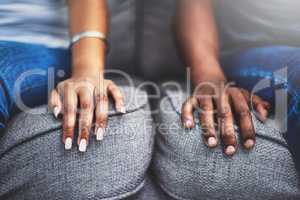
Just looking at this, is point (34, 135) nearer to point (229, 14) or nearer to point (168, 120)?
point (168, 120)

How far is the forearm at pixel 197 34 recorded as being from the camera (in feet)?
2.70

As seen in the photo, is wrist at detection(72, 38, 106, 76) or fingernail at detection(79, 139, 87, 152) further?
wrist at detection(72, 38, 106, 76)

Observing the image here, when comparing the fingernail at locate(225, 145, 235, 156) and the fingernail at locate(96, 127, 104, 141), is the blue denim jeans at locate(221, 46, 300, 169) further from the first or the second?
the fingernail at locate(96, 127, 104, 141)

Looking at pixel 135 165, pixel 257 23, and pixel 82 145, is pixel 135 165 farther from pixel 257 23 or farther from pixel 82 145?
pixel 257 23

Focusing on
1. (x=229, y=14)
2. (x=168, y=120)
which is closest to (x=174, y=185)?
(x=168, y=120)

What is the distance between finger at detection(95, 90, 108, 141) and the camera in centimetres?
59

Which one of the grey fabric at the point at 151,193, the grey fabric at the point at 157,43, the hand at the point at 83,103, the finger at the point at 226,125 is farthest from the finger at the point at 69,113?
the grey fabric at the point at 157,43

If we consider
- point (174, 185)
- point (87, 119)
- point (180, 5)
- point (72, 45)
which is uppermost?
point (180, 5)

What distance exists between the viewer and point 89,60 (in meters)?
0.74

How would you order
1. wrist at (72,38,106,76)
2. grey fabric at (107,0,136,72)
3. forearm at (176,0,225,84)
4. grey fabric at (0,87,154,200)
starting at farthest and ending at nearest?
grey fabric at (107,0,136,72) → forearm at (176,0,225,84) → wrist at (72,38,106,76) → grey fabric at (0,87,154,200)

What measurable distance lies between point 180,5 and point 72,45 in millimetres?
271

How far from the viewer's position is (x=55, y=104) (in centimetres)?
A: 64

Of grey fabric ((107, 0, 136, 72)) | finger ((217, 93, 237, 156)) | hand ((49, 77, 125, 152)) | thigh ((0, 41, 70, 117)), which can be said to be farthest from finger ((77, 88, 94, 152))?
grey fabric ((107, 0, 136, 72))

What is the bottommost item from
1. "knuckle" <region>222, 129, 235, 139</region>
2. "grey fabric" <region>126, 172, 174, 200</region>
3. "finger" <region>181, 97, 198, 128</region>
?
"grey fabric" <region>126, 172, 174, 200</region>
